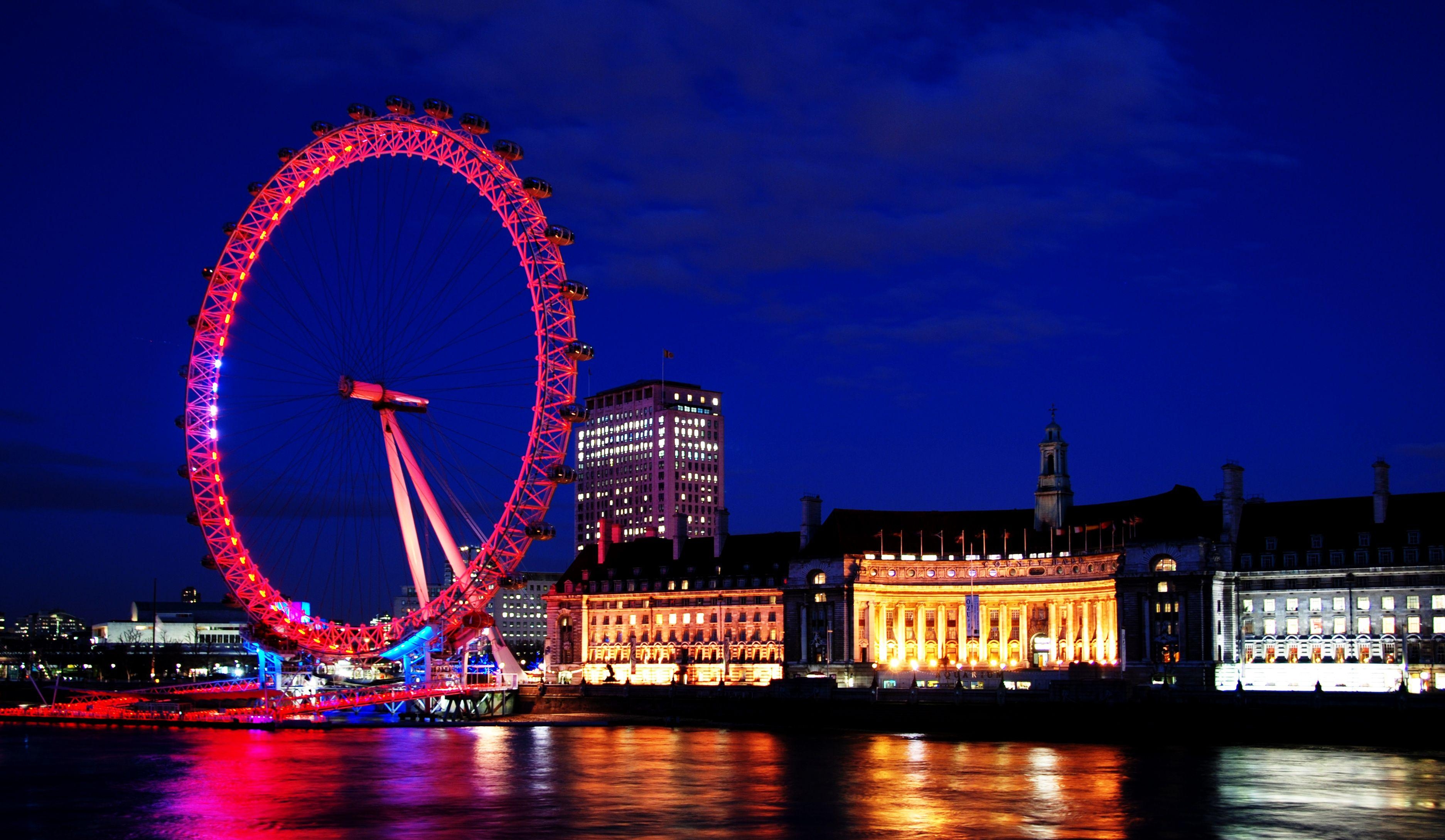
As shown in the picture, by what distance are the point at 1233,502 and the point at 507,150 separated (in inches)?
2486

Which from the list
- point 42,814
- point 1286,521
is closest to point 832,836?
point 42,814

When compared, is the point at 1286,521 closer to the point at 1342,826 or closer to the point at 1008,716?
the point at 1008,716

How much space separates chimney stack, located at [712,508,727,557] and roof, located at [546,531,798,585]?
341 millimetres

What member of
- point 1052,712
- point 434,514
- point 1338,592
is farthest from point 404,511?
point 1338,592

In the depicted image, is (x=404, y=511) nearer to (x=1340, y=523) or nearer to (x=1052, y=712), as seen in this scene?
(x=1052, y=712)

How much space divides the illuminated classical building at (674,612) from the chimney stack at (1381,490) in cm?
5046

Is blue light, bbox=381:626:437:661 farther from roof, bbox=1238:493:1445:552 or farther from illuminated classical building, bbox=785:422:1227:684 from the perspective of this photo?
roof, bbox=1238:493:1445:552

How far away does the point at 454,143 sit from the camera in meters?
87.3

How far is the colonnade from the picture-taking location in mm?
128750

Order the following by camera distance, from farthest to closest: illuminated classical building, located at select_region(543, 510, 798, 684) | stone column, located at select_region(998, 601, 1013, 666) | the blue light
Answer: illuminated classical building, located at select_region(543, 510, 798, 684), stone column, located at select_region(998, 601, 1013, 666), the blue light

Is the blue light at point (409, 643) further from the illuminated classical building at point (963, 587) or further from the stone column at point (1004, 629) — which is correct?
the stone column at point (1004, 629)

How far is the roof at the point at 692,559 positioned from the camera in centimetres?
14362

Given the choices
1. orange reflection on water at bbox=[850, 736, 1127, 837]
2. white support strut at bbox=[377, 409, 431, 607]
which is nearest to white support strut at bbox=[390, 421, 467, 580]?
white support strut at bbox=[377, 409, 431, 607]

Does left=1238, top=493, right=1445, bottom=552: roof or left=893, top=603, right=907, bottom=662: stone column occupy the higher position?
left=1238, top=493, right=1445, bottom=552: roof
